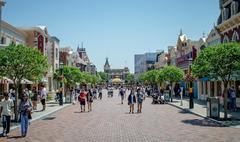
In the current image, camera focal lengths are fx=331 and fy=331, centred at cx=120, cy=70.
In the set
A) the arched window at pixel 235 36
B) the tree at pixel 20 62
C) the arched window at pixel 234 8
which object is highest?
the arched window at pixel 234 8

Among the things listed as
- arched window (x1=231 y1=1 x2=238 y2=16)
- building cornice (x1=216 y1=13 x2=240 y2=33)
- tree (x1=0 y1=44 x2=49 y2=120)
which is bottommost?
tree (x1=0 y1=44 x2=49 y2=120)

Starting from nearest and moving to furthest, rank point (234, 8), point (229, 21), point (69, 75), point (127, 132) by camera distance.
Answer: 1. point (127, 132)
2. point (234, 8)
3. point (229, 21)
4. point (69, 75)

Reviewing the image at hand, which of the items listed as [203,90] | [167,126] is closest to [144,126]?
[167,126]

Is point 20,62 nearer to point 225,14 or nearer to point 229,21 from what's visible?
point 229,21

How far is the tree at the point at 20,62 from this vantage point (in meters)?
15.6

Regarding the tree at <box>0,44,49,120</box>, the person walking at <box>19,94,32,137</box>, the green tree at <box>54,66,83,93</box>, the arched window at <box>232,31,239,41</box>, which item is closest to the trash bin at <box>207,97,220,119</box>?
the tree at <box>0,44,49,120</box>

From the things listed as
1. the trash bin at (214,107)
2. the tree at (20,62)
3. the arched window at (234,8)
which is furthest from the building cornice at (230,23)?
the tree at (20,62)

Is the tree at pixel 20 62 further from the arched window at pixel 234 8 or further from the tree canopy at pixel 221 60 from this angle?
the arched window at pixel 234 8

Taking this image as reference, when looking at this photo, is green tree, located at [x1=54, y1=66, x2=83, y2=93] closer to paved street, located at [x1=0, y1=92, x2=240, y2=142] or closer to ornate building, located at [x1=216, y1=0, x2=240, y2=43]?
→ ornate building, located at [x1=216, y1=0, x2=240, y2=43]

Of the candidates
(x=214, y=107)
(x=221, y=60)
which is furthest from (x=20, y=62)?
(x=214, y=107)

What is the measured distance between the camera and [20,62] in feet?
51.8

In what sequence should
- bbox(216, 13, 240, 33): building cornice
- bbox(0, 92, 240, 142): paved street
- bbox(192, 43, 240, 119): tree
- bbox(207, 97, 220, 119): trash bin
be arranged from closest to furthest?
bbox(0, 92, 240, 142): paved street, bbox(192, 43, 240, 119): tree, bbox(207, 97, 220, 119): trash bin, bbox(216, 13, 240, 33): building cornice

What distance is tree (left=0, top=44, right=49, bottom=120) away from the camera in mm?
15646

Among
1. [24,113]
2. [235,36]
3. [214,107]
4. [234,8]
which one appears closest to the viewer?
[24,113]
